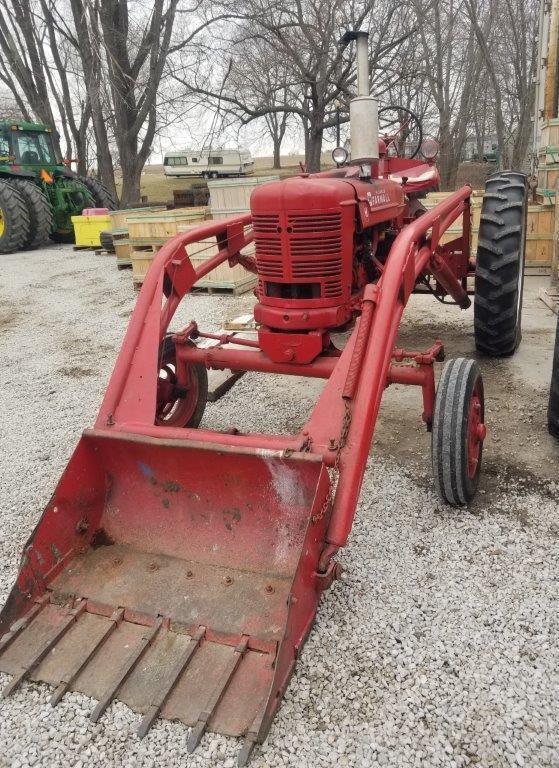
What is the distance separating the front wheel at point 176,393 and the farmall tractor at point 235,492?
0.25 ft

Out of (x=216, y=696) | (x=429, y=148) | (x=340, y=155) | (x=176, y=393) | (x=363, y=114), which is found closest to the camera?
(x=216, y=696)

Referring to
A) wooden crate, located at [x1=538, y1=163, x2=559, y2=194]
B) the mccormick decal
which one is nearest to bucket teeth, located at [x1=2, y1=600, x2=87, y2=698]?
the mccormick decal

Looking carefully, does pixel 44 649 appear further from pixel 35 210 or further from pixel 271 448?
pixel 35 210

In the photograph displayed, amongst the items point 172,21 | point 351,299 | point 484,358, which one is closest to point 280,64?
point 172,21

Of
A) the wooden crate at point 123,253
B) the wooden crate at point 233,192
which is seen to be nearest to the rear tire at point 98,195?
the wooden crate at point 123,253

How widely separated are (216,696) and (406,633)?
0.82 meters

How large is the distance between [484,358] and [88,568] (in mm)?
3844

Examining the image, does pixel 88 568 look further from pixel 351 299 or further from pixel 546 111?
pixel 546 111

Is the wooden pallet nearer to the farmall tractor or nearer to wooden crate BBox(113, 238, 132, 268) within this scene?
the farmall tractor

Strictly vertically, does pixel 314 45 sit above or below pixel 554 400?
above

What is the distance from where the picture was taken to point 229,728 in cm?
193

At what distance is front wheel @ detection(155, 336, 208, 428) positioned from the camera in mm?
3723

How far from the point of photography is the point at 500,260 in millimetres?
4457

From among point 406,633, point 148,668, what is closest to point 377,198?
point 406,633
